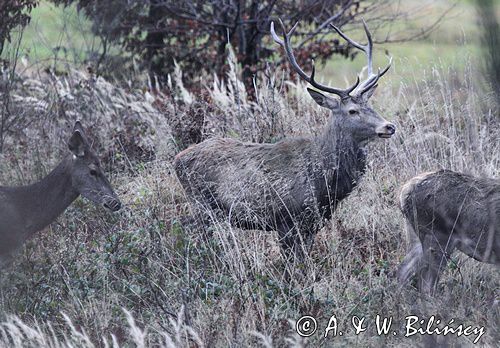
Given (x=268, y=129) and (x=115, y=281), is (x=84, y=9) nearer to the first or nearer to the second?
→ (x=268, y=129)

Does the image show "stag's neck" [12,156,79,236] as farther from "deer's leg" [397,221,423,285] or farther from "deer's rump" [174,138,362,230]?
"deer's leg" [397,221,423,285]

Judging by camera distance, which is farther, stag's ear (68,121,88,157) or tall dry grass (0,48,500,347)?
stag's ear (68,121,88,157)

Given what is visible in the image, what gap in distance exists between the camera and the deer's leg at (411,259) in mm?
7910

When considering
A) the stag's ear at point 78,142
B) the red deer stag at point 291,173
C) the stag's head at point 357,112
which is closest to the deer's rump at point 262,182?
the red deer stag at point 291,173

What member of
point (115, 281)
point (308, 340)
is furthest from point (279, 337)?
point (115, 281)

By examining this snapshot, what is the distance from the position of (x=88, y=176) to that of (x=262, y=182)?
170cm

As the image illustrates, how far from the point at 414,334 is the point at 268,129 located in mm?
4351

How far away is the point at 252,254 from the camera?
→ 7.97 m

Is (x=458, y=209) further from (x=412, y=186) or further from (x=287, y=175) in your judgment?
(x=287, y=175)

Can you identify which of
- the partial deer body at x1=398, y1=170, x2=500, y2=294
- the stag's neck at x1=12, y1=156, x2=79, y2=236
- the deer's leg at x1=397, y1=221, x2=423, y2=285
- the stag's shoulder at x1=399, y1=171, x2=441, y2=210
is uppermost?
the stag's neck at x1=12, y1=156, x2=79, y2=236

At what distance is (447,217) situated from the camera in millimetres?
7855

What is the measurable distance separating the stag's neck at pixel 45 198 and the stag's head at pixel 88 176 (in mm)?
78

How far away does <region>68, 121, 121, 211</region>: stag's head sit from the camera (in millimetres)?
9180

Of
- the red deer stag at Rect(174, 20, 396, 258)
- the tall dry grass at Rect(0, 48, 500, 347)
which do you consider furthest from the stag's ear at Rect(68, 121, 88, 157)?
the red deer stag at Rect(174, 20, 396, 258)
